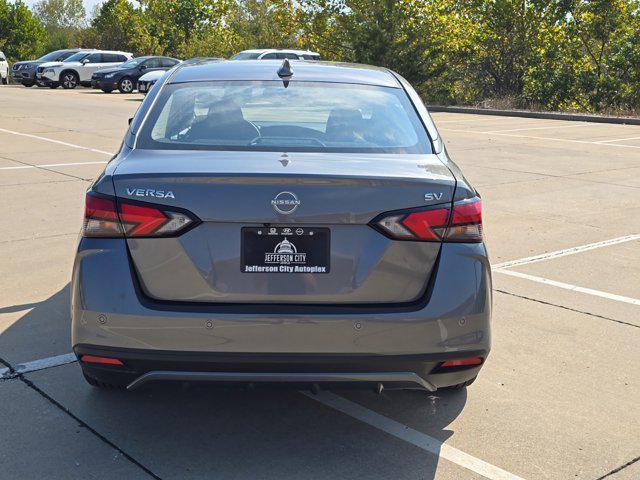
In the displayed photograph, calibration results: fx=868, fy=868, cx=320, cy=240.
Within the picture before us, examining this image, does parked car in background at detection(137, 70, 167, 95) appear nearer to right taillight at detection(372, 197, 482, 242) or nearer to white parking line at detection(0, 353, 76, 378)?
white parking line at detection(0, 353, 76, 378)

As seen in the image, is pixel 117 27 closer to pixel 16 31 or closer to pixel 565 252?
pixel 16 31

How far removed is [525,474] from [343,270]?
120 centimetres

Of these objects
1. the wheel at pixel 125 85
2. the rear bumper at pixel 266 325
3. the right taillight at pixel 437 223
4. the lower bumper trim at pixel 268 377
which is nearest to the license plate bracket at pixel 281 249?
the rear bumper at pixel 266 325

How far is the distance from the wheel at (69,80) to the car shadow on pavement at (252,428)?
36.9 metres

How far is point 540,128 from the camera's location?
21766mm

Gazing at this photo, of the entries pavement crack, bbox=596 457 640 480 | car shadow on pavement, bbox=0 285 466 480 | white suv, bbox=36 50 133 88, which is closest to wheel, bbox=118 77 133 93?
white suv, bbox=36 50 133 88

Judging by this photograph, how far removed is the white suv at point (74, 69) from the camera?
129ft

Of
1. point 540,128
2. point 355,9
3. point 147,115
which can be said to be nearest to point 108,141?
point 540,128

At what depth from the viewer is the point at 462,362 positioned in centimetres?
369

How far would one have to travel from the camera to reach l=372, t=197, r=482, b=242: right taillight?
3555mm

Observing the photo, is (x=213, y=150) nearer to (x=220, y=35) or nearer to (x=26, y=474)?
(x=26, y=474)

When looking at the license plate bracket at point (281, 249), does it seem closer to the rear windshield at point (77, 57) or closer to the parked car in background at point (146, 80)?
the parked car in background at point (146, 80)

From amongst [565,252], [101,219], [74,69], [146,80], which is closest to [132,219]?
[101,219]

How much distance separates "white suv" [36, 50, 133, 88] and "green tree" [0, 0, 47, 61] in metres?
19.5
